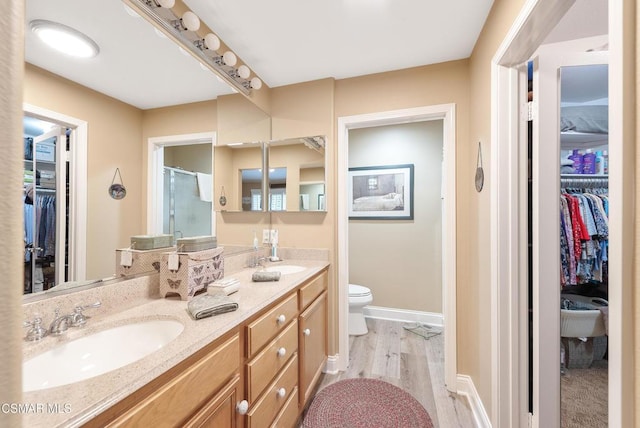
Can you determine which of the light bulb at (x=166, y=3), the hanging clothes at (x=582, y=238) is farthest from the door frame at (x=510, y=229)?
the light bulb at (x=166, y=3)

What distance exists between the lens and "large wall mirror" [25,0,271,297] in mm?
930

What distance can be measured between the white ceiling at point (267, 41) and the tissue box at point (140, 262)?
715mm

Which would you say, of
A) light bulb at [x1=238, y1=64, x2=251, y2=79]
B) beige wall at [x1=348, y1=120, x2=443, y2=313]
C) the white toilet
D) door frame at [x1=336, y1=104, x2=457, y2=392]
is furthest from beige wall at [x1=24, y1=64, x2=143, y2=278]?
beige wall at [x1=348, y1=120, x2=443, y2=313]

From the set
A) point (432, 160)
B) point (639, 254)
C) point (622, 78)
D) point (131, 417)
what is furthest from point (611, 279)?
point (432, 160)

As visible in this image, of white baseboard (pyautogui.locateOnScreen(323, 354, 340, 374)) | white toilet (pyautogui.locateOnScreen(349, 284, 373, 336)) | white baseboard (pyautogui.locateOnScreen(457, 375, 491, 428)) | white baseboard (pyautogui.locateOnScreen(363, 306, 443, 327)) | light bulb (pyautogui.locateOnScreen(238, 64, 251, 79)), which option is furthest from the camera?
white baseboard (pyautogui.locateOnScreen(363, 306, 443, 327))

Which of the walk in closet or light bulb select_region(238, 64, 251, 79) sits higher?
light bulb select_region(238, 64, 251, 79)

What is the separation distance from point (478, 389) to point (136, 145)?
7.97ft

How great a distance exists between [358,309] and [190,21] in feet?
8.92

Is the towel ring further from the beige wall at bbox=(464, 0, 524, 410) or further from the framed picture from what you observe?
the framed picture

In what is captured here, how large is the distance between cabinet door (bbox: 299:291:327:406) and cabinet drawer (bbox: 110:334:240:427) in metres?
0.69

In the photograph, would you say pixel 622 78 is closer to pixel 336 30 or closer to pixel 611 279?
pixel 611 279

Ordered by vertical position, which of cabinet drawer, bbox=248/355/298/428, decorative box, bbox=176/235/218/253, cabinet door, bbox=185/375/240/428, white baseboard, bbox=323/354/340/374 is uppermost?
decorative box, bbox=176/235/218/253

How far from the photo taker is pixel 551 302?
3.87ft

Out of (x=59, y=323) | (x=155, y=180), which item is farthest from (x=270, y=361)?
(x=155, y=180)
